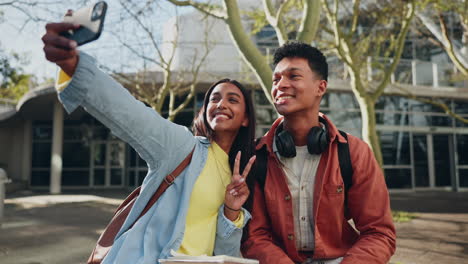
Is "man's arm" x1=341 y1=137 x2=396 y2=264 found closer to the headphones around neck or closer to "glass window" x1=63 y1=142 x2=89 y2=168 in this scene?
the headphones around neck

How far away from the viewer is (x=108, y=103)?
4.56ft

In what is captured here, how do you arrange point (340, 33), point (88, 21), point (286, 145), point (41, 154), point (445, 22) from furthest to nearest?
point (41, 154) → point (445, 22) → point (340, 33) → point (286, 145) → point (88, 21)

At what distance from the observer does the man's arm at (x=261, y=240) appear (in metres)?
1.98

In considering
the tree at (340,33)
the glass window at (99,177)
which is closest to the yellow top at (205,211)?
the tree at (340,33)

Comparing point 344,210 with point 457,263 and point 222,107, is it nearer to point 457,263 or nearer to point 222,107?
point 222,107

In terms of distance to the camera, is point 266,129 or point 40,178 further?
point 40,178

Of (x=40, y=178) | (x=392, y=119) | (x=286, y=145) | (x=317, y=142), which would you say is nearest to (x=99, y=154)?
(x=40, y=178)

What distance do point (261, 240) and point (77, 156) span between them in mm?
18421

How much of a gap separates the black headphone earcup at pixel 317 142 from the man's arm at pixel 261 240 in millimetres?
395

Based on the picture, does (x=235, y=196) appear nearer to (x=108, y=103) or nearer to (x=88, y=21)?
(x=108, y=103)

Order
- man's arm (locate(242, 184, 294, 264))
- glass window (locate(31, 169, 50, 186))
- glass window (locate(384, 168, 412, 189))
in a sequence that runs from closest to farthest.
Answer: man's arm (locate(242, 184, 294, 264))
glass window (locate(384, 168, 412, 189))
glass window (locate(31, 169, 50, 186))

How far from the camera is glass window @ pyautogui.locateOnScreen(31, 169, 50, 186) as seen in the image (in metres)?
18.8

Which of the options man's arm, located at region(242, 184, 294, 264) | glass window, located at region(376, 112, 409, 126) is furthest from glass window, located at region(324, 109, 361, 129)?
man's arm, located at region(242, 184, 294, 264)

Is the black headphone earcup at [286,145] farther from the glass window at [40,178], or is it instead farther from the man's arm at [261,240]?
the glass window at [40,178]
